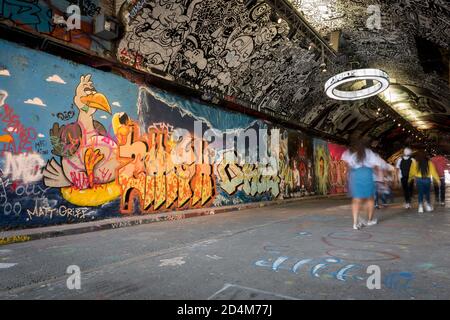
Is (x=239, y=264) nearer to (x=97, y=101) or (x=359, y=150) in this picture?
(x=359, y=150)

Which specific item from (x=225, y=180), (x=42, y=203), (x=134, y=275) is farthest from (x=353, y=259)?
(x=225, y=180)

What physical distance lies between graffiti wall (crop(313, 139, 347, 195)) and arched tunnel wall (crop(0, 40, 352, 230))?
9287mm

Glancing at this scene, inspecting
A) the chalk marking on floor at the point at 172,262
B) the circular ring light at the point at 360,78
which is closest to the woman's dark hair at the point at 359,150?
the chalk marking on floor at the point at 172,262

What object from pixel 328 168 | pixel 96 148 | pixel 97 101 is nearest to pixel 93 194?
pixel 96 148

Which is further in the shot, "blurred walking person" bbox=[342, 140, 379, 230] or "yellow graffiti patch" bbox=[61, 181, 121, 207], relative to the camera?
"yellow graffiti patch" bbox=[61, 181, 121, 207]

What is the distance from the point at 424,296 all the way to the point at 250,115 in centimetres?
1314

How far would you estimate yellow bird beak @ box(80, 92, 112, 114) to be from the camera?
27.7ft

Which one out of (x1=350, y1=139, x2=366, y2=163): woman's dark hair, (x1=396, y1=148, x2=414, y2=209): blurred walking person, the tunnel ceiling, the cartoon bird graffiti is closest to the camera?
(x1=350, y1=139, x2=366, y2=163): woman's dark hair

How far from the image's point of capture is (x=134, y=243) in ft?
18.5

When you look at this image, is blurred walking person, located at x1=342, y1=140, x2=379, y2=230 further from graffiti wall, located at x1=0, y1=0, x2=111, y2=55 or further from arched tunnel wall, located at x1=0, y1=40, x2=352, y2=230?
graffiti wall, located at x1=0, y1=0, x2=111, y2=55

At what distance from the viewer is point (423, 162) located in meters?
9.28

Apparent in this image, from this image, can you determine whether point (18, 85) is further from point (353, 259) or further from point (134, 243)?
point (353, 259)

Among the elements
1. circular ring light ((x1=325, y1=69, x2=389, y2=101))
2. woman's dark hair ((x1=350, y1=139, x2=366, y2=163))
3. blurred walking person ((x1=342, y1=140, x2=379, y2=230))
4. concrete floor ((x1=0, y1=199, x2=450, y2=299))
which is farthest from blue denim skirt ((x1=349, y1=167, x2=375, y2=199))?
circular ring light ((x1=325, y1=69, x2=389, y2=101))

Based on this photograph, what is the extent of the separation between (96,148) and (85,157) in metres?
0.44
